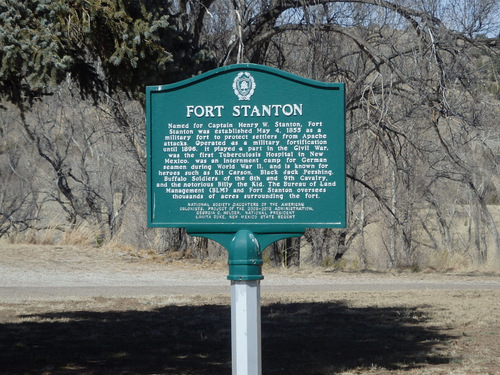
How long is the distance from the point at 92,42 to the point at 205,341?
11.9 ft

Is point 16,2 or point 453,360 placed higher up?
point 16,2

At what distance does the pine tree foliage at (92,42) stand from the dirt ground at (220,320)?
2.85 metres

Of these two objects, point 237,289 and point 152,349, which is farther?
point 152,349

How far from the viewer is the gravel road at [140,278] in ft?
44.9

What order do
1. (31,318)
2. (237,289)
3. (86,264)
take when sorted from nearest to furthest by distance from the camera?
(237,289) < (31,318) < (86,264)

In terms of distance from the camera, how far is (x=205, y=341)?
906 cm

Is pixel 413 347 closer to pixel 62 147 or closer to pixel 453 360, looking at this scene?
pixel 453 360

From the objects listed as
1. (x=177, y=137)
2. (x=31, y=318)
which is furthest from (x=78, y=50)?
(x=31, y=318)

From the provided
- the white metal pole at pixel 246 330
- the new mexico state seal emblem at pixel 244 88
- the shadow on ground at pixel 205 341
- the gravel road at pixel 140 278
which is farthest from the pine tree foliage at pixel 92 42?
the gravel road at pixel 140 278

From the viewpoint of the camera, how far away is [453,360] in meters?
7.88

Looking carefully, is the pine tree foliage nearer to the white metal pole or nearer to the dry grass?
the dry grass

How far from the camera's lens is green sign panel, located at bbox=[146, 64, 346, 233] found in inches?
222

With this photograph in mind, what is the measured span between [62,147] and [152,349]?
2325 centimetres

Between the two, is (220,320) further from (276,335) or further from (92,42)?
(92,42)
